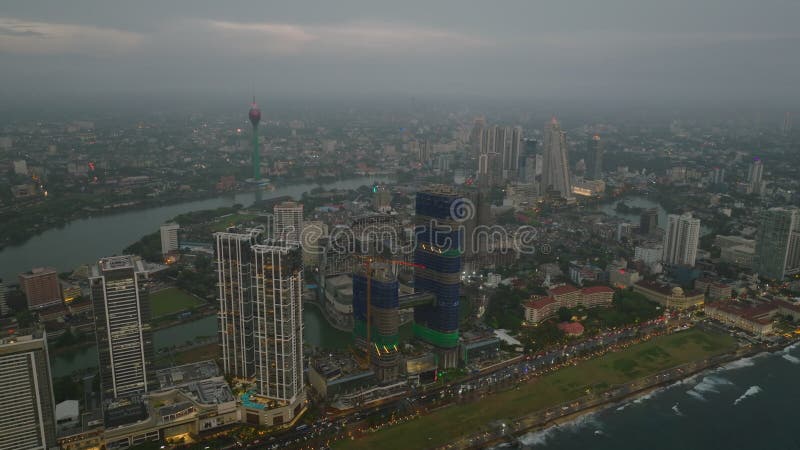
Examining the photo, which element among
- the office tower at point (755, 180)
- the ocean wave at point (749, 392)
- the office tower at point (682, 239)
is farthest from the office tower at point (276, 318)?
the office tower at point (755, 180)

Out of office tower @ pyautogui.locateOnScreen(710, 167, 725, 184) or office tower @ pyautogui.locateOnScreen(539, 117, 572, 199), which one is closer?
office tower @ pyautogui.locateOnScreen(539, 117, 572, 199)

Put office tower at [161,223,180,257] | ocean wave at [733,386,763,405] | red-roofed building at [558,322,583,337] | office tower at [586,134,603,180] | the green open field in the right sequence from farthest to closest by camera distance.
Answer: office tower at [586,134,603,180] < office tower at [161,223,180,257] < red-roofed building at [558,322,583,337] < ocean wave at [733,386,763,405] < the green open field

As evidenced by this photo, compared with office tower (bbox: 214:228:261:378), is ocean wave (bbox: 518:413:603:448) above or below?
below

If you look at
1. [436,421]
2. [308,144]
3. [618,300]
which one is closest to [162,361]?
[436,421]

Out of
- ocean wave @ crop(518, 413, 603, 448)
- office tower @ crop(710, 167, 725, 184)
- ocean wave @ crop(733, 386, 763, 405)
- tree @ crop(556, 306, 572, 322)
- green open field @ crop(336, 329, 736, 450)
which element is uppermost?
office tower @ crop(710, 167, 725, 184)

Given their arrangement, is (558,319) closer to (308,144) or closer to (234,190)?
(234,190)

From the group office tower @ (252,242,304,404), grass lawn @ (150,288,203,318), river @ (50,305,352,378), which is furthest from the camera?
grass lawn @ (150,288,203,318)

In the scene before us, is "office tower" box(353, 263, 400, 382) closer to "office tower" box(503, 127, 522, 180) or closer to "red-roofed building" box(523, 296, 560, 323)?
"red-roofed building" box(523, 296, 560, 323)

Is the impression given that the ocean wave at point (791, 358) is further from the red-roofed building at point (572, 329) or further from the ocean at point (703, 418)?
the red-roofed building at point (572, 329)

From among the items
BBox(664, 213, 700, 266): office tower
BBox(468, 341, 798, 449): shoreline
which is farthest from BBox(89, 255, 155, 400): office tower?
BBox(664, 213, 700, 266): office tower
